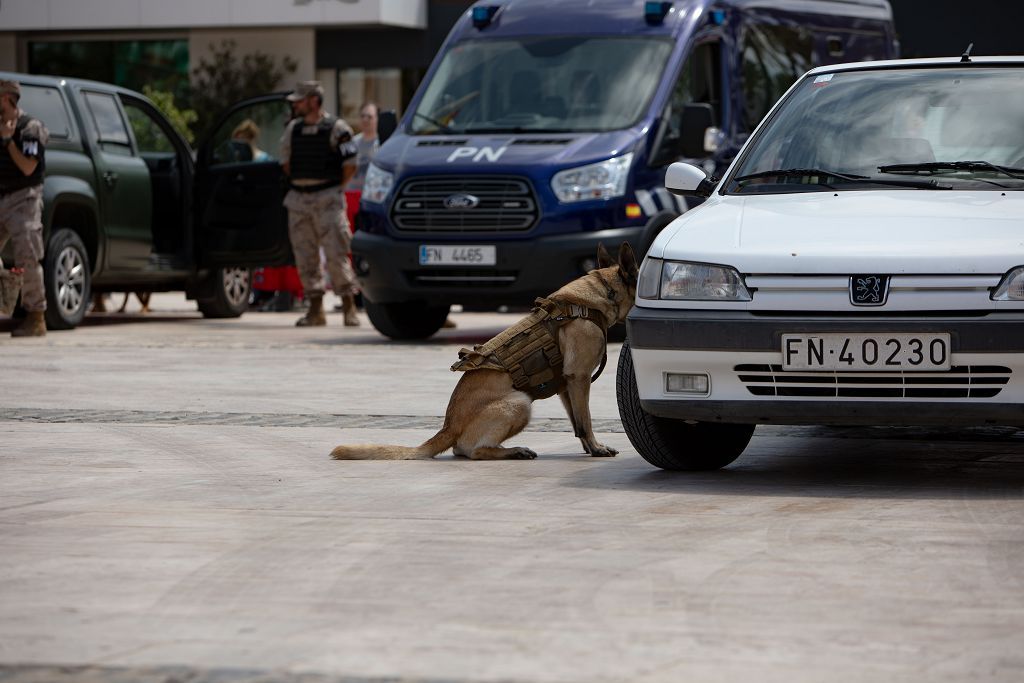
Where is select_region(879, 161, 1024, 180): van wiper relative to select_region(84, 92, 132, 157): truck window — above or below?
above

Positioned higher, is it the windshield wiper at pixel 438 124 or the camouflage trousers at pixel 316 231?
the windshield wiper at pixel 438 124

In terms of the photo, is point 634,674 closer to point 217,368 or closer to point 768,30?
point 217,368

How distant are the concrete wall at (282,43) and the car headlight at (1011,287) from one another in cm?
2966

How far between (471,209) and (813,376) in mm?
Result: 7280

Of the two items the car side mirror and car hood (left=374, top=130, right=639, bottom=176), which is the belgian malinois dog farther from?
car hood (left=374, top=130, right=639, bottom=176)

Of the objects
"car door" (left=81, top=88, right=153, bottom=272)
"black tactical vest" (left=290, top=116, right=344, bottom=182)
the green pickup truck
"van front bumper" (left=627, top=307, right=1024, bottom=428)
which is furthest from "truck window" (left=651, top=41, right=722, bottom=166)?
"van front bumper" (left=627, top=307, right=1024, bottom=428)

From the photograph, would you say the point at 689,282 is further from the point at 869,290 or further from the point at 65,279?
the point at 65,279

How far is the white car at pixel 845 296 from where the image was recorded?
6.37m

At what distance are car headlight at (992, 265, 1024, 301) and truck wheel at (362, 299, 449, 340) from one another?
27.8 feet

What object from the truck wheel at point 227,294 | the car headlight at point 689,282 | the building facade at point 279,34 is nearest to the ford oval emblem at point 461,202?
the truck wheel at point 227,294

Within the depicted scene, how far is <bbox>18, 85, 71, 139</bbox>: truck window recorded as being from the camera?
15.2 m

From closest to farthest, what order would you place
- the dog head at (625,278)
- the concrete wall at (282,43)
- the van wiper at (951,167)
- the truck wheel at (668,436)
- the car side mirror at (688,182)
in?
the truck wheel at (668,436) < the van wiper at (951,167) < the dog head at (625,278) < the car side mirror at (688,182) < the concrete wall at (282,43)

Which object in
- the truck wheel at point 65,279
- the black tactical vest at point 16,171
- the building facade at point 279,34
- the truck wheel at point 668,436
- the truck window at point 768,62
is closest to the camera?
the truck wheel at point 668,436

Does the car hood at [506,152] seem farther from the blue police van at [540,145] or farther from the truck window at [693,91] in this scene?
the truck window at [693,91]
